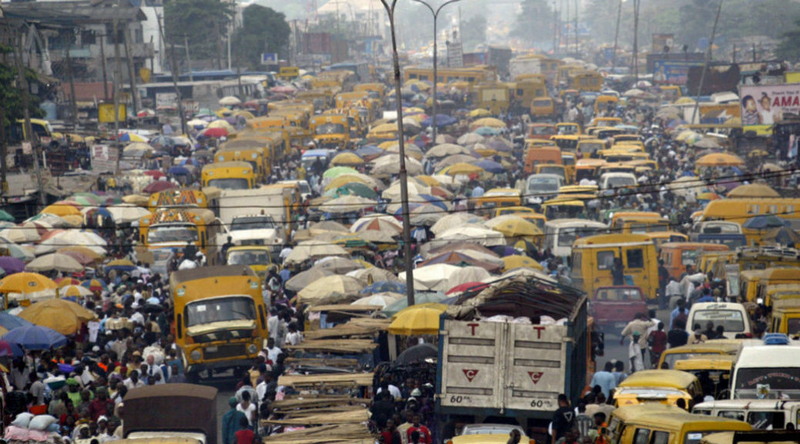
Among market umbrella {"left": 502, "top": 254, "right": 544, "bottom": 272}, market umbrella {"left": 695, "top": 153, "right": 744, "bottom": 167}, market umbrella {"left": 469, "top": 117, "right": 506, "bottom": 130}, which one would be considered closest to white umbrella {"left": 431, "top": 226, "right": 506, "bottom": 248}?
market umbrella {"left": 502, "top": 254, "right": 544, "bottom": 272}

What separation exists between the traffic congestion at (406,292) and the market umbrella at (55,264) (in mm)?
102

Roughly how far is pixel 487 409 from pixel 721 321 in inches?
278

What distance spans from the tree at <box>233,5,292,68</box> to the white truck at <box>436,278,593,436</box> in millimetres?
A: 104469

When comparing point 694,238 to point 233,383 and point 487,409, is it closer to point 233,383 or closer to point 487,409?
point 233,383

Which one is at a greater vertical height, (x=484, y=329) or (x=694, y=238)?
(x=484, y=329)

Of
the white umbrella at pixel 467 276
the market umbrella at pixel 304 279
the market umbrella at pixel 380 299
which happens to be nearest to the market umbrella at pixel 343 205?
the market umbrella at pixel 304 279

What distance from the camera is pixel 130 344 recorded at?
75.0 ft

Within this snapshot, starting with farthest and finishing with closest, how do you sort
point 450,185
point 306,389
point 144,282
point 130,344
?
point 450,185
point 144,282
point 130,344
point 306,389

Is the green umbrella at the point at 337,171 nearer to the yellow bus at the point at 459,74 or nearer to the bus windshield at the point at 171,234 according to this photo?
the bus windshield at the point at 171,234

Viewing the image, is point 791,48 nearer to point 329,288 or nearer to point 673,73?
point 673,73

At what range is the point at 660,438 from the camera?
13109mm

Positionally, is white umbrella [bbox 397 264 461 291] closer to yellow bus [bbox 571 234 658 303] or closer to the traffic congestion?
the traffic congestion

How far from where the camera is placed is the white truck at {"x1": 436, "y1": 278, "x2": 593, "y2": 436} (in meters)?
17.3

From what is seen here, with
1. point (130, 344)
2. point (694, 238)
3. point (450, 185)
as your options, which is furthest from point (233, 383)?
point (450, 185)
